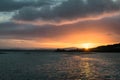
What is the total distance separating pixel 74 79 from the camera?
54.4 metres

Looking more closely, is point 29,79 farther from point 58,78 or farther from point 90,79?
point 90,79

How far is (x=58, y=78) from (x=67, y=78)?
177 centimetres

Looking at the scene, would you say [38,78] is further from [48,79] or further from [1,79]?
[1,79]

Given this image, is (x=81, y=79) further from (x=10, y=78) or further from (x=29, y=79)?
(x=10, y=78)

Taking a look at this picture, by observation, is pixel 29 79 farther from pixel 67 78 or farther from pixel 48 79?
pixel 67 78

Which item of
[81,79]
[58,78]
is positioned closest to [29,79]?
[58,78]

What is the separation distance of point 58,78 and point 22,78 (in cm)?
679

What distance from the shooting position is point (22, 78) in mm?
55094

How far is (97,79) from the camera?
2168 inches

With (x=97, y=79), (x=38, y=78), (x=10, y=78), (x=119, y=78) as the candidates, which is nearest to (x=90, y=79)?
(x=97, y=79)

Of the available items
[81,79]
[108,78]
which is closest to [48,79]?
[81,79]

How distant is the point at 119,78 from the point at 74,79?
8696 millimetres

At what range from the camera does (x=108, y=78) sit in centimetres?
5638

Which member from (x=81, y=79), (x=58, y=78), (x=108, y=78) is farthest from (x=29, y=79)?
(x=108, y=78)
